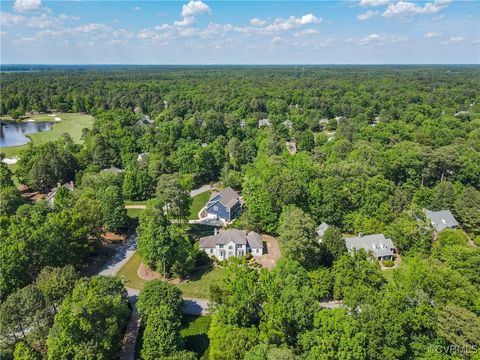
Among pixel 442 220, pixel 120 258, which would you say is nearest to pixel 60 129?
pixel 120 258

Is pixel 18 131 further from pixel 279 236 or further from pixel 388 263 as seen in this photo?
pixel 388 263

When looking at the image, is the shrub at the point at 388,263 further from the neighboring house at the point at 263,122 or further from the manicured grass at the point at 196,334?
the neighboring house at the point at 263,122

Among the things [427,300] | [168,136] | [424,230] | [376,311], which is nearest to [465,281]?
[427,300]

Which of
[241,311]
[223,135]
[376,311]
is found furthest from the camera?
[223,135]

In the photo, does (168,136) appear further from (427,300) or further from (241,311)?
(427,300)

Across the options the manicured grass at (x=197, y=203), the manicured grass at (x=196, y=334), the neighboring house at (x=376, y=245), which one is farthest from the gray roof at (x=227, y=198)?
the manicured grass at (x=196, y=334)
